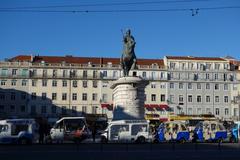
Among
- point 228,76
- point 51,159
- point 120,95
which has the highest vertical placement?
point 228,76

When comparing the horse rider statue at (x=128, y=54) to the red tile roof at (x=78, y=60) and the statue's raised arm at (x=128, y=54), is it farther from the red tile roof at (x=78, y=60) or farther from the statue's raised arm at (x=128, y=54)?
the red tile roof at (x=78, y=60)

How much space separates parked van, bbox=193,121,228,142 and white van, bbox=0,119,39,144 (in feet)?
41.9

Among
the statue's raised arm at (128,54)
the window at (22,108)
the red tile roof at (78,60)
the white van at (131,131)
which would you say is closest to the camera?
the white van at (131,131)

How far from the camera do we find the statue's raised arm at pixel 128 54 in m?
37.7

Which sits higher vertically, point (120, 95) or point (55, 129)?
point (120, 95)

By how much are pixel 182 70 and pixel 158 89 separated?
A: 6.40 meters

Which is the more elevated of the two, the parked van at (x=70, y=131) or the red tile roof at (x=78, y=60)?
the red tile roof at (x=78, y=60)

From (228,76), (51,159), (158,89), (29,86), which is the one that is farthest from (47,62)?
(51,159)

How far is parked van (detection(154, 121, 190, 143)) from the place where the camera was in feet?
114

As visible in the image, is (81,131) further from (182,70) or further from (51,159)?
(182,70)

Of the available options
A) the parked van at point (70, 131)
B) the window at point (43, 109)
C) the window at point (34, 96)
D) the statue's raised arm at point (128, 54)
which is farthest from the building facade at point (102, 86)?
the parked van at point (70, 131)

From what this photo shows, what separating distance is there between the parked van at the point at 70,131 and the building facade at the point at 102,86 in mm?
47740

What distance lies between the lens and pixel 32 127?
32656 mm

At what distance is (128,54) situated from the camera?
3769cm
